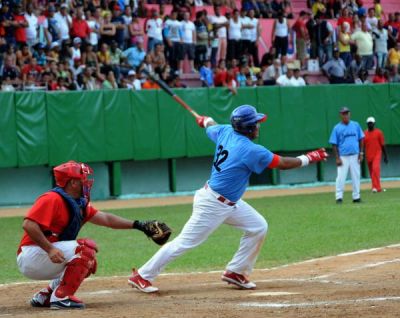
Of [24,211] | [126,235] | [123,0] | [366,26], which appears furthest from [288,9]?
[126,235]

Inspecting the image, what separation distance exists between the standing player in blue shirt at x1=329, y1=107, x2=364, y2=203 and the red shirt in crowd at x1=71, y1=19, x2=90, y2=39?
24.6 feet

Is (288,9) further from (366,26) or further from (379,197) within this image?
(379,197)

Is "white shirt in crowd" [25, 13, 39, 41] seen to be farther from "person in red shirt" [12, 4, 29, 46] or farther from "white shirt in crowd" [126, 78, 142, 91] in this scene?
"white shirt in crowd" [126, 78, 142, 91]

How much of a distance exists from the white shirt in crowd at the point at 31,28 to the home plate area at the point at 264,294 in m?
14.0

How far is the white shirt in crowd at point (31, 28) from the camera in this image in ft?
82.6

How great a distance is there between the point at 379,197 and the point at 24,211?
828cm

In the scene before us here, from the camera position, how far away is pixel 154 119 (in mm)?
26719

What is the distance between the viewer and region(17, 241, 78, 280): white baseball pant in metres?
9.27

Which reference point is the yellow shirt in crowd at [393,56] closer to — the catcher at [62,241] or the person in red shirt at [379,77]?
the person in red shirt at [379,77]

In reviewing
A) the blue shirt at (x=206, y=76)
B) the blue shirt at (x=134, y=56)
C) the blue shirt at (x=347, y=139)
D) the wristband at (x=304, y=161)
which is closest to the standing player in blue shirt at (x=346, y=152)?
the blue shirt at (x=347, y=139)

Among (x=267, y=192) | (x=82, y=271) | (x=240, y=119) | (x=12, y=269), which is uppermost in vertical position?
(x=240, y=119)

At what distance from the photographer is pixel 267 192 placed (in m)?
27.4

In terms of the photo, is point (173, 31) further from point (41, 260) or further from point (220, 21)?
point (41, 260)

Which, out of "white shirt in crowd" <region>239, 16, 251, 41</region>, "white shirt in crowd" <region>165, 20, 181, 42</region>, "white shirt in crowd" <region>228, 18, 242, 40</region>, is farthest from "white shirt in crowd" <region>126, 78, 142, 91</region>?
"white shirt in crowd" <region>239, 16, 251, 41</region>
